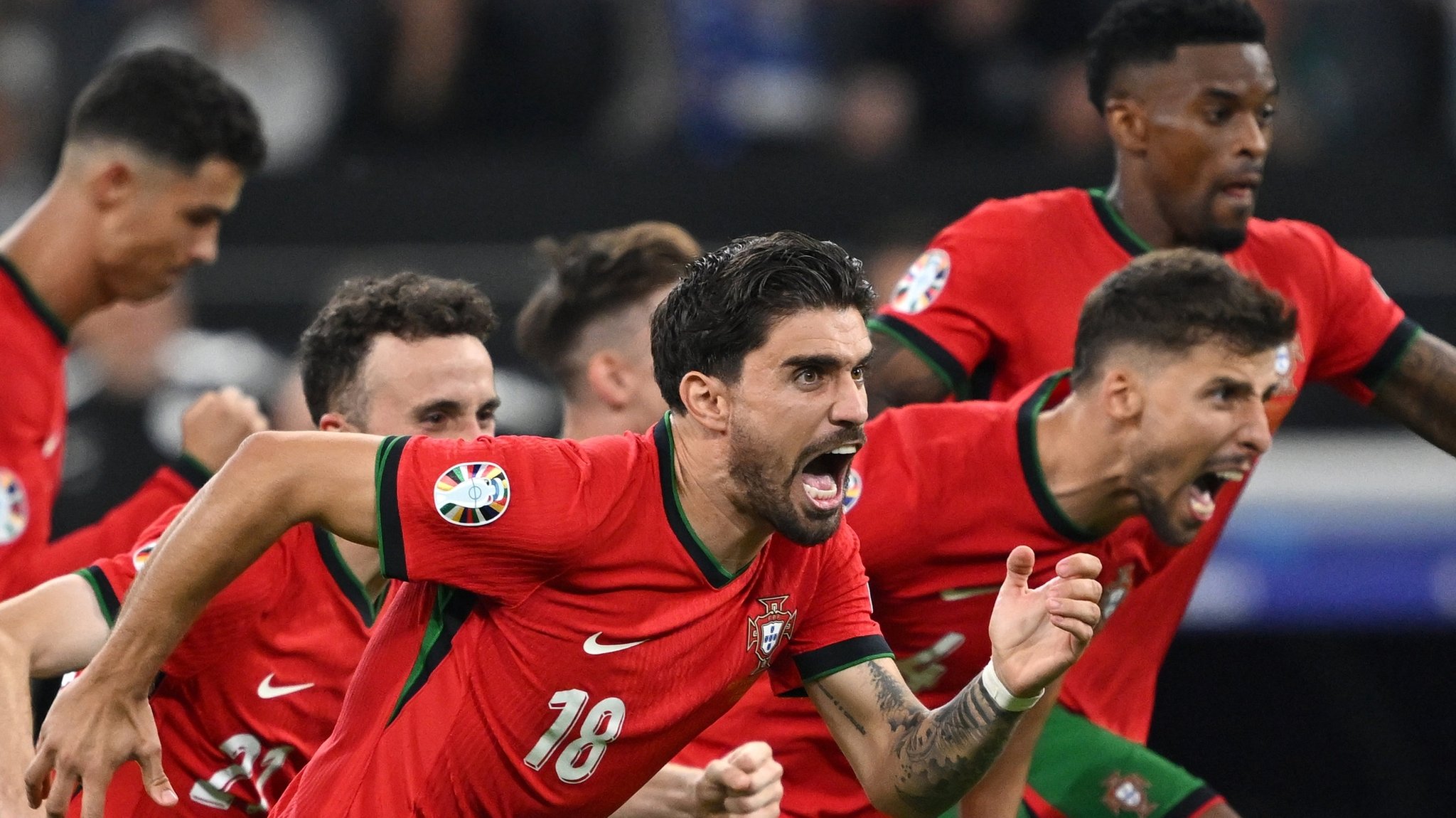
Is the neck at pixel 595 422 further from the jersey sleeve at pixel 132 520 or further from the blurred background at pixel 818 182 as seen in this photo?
the blurred background at pixel 818 182

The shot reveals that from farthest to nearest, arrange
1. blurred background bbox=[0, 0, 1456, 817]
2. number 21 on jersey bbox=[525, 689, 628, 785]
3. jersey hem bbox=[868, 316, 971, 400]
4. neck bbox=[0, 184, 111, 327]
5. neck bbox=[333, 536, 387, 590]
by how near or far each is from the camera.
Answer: blurred background bbox=[0, 0, 1456, 817] → neck bbox=[0, 184, 111, 327] → jersey hem bbox=[868, 316, 971, 400] → neck bbox=[333, 536, 387, 590] → number 21 on jersey bbox=[525, 689, 628, 785]

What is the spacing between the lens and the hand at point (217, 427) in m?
4.80

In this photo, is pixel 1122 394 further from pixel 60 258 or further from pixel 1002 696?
pixel 60 258

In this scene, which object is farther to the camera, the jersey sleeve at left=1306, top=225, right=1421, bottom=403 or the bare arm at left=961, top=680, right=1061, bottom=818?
the jersey sleeve at left=1306, top=225, right=1421, bottom=403

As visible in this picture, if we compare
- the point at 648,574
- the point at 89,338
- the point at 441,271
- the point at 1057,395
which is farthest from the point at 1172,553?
the point at 89,338

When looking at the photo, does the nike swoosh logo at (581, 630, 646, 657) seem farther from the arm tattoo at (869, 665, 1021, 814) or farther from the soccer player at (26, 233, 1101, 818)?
the arm tattoo at (869, 665, 1021, 814)

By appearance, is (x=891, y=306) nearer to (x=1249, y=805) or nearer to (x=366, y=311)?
(x=366, y=311)

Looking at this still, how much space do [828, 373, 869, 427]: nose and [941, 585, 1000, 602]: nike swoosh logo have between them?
3.17 feet

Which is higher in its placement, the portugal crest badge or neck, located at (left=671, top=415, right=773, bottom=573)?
neck, located at (left=671, top=415, right=773, bottom=573)

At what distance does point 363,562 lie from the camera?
4.06 meters

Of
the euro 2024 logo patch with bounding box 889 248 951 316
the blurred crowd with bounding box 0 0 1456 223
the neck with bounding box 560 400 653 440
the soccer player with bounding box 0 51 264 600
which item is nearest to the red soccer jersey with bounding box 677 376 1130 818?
the euro 2024 logo patch with bounding box 889 248 951 316

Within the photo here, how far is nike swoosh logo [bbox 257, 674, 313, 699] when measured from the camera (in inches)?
156

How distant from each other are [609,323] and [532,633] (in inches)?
68.5

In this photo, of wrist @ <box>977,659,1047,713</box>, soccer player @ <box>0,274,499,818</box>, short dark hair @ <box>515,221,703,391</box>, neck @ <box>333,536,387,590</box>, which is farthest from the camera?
short dark hair @ <box>515,221,703,391</box>
